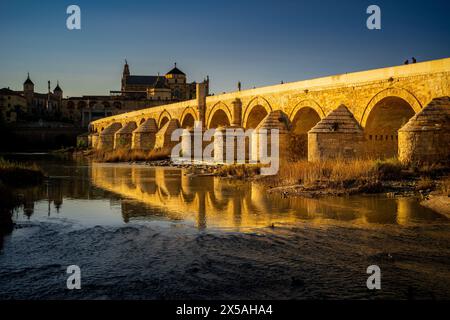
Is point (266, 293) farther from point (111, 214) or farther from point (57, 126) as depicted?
point (57, 126)

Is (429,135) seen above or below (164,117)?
below

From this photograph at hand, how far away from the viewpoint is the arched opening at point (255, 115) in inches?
853

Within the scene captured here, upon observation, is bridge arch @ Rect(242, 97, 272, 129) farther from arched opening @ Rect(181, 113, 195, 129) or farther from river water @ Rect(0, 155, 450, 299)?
river water @ Rect(0, 155, 450, 299)

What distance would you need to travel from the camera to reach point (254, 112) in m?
21.9

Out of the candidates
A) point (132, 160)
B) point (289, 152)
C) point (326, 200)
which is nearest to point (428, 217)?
point (326, 200)

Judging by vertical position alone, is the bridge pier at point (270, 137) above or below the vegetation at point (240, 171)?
above

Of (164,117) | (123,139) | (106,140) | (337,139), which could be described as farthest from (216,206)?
(106,140)

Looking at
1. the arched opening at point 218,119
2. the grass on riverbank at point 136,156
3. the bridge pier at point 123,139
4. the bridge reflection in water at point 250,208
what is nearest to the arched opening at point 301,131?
the bridge reflection in water at point 250,208

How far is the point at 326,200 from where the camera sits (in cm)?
952

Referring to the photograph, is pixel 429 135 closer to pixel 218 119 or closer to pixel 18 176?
pixel 18 176

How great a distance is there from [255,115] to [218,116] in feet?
14.6

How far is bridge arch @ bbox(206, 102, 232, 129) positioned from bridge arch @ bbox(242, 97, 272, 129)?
208 centimetres

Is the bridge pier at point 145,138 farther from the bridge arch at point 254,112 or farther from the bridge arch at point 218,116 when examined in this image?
the bridge arch at point 254,112
